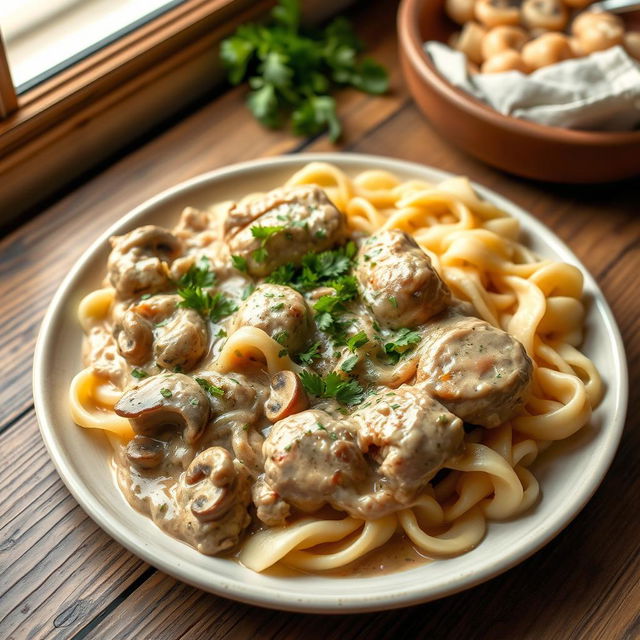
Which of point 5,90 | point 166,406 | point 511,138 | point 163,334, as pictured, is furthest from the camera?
point 511,138

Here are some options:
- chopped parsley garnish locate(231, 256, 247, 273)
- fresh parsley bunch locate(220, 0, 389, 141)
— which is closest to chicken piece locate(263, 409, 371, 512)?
chopped parsley garnish locate(231, 256, 247, 273)

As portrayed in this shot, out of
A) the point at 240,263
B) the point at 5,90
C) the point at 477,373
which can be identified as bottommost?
the point at 477,373

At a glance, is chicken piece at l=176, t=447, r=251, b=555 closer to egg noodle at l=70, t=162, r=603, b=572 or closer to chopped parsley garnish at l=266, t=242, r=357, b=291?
egg noodle at l=70, t=162, r=603, b=572

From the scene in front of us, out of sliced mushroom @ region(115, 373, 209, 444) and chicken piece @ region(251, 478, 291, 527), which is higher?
sliced mushroom @ region(115, 373, 209, 444)

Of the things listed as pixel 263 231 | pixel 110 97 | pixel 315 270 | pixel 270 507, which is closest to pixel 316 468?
pixel 270 507

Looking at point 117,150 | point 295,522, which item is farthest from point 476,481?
point 117,150

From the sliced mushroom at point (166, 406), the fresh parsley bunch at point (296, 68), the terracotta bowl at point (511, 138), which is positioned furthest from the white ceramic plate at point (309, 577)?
the fresh parsley bunch at point (296, 68)

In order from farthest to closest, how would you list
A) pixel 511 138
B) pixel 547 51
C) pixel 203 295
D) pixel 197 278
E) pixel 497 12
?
pixel 497 12 → pixel 547 51 → pixel 511 138 → pixel 197 278 → pixel 203 295

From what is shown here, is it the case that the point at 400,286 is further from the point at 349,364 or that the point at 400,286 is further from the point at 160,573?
the point at 160,573
